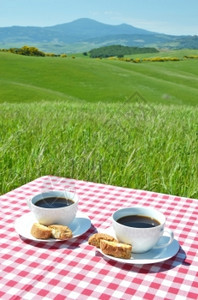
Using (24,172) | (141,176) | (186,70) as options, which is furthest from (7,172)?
(186,70)

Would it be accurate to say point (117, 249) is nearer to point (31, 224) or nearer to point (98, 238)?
point (98, 238)

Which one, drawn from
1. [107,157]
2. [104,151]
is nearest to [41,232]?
[107,157]

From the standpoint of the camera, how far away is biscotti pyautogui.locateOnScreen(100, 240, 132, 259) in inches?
58.6

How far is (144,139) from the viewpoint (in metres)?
5.04

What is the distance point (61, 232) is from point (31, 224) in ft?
0.62

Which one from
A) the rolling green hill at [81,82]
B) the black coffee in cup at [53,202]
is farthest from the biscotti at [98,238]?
the rolling green hill at [81,82]

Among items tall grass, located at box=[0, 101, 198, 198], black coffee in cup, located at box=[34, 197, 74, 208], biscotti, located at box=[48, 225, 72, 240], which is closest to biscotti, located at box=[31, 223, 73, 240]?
biscotti, located at box=[48, 225, 72, 240]

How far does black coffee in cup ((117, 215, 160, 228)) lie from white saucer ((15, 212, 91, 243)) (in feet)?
0.60

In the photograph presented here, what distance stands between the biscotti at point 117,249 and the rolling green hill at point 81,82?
27892mm

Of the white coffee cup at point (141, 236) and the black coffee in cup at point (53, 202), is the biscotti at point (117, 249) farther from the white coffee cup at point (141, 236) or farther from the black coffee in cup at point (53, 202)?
the black coffee in cup at point (53, 202)

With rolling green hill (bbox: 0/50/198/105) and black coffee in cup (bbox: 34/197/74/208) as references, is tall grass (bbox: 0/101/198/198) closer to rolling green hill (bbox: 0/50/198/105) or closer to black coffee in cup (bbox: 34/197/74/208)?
black coffee in cup (bbox: 34/197/74/208)

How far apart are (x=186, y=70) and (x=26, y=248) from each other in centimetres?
5726

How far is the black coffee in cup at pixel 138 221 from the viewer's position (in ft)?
5.35

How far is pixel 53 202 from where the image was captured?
1.84m
